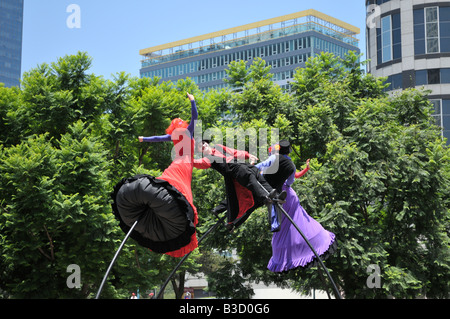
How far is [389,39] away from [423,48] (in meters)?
3.23

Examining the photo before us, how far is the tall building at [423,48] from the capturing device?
167 feet

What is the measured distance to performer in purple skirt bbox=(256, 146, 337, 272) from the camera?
38.4 ft

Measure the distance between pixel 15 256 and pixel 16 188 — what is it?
250 centimetres

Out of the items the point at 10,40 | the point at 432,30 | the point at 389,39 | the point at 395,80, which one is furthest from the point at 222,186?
the point at 10,40

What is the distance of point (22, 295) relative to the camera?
72.1 ft

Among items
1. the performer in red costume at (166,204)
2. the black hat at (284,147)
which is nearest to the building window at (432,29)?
the black hat at (284,147)

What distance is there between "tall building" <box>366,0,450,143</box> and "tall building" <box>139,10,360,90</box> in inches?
1325

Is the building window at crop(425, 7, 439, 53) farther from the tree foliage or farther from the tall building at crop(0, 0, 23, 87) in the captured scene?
the tall building at crop(0, 0, 23, 87)

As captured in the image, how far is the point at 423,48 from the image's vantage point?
51344 millimetres

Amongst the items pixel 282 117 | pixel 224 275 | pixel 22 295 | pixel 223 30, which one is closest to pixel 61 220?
pixel 22 295

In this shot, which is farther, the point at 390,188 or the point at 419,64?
the point at 419,64

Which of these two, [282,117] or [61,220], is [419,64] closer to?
[282,117]

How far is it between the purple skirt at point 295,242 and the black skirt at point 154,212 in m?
2.66

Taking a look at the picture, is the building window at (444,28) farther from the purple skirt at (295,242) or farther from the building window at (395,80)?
the purple skirt at (295,242)
